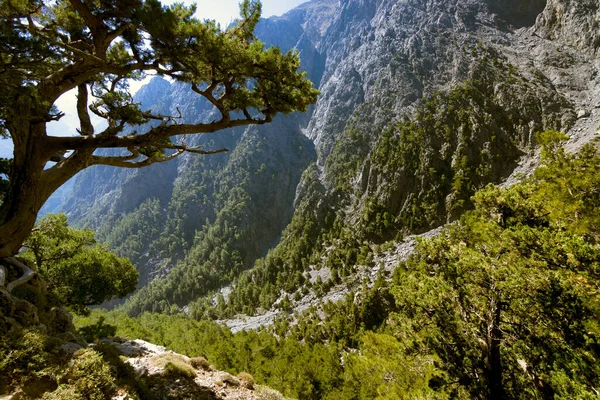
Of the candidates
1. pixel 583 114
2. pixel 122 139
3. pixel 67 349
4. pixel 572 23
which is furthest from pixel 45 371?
pixel 572 23

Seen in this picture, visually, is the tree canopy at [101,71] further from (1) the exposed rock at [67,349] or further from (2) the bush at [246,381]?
(2) the bush at [246,381]

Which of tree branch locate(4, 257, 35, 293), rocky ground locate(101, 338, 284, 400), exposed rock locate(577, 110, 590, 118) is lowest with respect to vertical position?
exposed rock locate(577, 110, 590, 118)

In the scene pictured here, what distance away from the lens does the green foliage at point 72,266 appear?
1702 centimetres

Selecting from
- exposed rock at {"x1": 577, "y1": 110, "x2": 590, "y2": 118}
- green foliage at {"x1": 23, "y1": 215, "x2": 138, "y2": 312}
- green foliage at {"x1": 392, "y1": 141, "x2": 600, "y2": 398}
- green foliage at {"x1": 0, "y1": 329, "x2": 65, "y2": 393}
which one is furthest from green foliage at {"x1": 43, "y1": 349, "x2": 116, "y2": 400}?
exposed rock at {"x1": 577, "y1": 110, "x2": 590, "y2": 118}

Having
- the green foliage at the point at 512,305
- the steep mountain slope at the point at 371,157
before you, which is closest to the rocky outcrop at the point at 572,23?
the steep mountain slope at the point at 371,157

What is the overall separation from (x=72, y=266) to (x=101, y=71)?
1697cm

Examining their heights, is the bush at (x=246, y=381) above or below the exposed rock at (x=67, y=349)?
below

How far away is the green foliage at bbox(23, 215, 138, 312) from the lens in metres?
17.0

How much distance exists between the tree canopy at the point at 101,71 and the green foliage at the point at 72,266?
12054mm

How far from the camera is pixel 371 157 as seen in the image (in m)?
98.5

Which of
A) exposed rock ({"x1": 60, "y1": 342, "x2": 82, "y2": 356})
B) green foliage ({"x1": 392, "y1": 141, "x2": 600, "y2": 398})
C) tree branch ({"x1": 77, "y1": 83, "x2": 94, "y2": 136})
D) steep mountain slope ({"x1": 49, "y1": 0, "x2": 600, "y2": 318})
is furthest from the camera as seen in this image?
steep mountain slope ({"x1": 49, "y1": 0, "x2": 600, "y2": 318})

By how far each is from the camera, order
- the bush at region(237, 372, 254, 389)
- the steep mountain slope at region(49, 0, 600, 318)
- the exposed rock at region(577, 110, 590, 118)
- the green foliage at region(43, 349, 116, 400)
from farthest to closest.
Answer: the steep mountain slope at region(49, 0, 600, 318)
the exposed rock at region(577, 110, 590, 118)
the bush at region(237, 372, 254, 389)
the green foliage at region(43, 349, 116, 400)

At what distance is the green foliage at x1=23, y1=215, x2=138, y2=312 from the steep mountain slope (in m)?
60.7

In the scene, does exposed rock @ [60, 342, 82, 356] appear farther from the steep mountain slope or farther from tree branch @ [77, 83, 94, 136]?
the steep mountain slope
